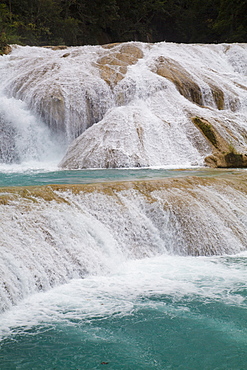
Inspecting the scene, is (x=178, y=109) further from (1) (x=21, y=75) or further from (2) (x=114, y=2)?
(2) (x=114, y=2)

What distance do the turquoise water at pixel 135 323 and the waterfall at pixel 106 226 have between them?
26 cm

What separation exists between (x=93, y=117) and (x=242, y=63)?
9139 mm

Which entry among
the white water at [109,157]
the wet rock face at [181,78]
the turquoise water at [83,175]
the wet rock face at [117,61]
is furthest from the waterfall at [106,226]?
the wet rock face at [117,61]

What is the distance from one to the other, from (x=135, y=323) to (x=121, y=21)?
31.6 meters

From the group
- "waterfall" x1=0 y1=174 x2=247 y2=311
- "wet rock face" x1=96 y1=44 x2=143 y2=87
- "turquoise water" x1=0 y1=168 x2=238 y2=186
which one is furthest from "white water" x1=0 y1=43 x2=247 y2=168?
"waterfall" x1=0 y1=174 x2=247 y2=311

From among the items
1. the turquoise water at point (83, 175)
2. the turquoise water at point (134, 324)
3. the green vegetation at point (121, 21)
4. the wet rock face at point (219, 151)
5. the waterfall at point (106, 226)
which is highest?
the green vegetation at point (121, 21)

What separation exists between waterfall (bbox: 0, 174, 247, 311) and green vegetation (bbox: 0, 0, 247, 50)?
1815 centimetres

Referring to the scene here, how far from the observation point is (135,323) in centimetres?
412

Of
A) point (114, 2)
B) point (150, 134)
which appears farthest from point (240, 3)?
point (150, 134)

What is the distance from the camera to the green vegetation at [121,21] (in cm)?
2696

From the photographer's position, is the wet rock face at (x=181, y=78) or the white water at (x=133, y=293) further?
the wet rock face at (x=181, y=78)

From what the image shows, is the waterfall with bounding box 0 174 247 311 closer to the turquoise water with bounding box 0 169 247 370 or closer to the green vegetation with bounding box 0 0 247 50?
the turquoise water with bounding box 0 169 247 370

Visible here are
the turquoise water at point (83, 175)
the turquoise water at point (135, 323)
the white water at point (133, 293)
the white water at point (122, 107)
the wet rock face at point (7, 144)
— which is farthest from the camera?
the wet rock face at point (7, 144)

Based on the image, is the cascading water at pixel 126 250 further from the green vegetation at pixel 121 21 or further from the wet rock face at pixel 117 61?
the green vegetation at pixel 121 21
